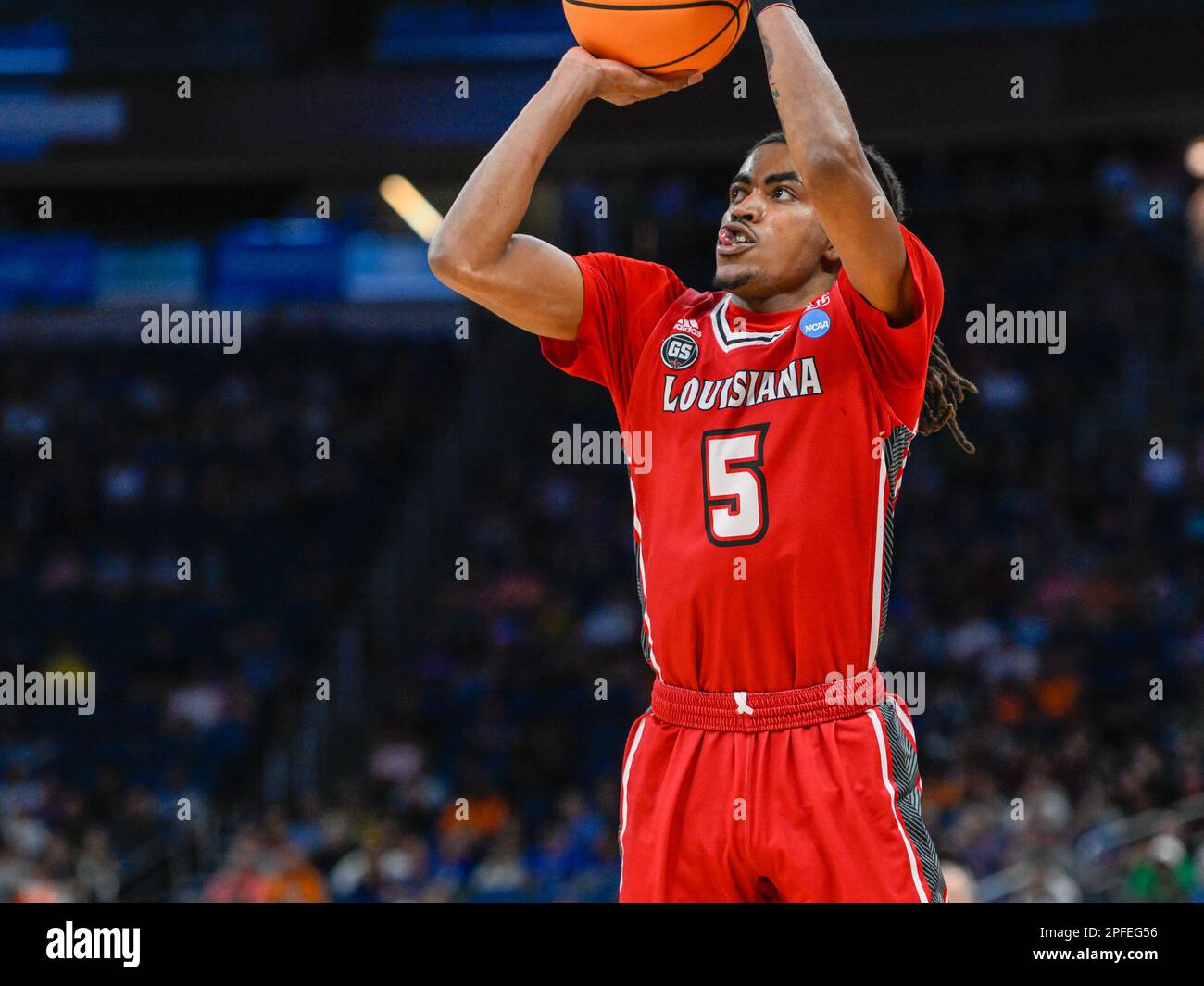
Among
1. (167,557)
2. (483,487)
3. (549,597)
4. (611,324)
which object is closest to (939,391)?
(611,324)

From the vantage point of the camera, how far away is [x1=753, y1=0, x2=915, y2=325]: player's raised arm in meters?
2.90

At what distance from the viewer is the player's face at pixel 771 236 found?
3322 mm

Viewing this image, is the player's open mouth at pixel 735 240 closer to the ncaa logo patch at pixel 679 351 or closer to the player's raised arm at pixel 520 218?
the ncaa logo patch at pixel 679 351

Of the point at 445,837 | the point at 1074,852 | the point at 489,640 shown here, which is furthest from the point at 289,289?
the point at 1074,852

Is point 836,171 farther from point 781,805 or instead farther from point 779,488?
point 781,805

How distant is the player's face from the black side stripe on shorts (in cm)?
94

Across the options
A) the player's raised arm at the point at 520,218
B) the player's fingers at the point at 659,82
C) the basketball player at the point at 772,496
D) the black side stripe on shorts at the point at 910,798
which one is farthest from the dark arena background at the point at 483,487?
the player's fingers at the point at 659,82

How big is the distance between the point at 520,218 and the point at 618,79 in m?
0.38

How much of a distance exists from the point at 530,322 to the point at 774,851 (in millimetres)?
1253

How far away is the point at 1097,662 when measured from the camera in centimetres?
1080

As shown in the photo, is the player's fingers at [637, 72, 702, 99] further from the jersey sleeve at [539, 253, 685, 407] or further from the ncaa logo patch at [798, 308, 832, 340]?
→ the ncaa logo patch at [798, 308, 832, 340]

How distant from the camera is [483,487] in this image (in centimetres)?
1412

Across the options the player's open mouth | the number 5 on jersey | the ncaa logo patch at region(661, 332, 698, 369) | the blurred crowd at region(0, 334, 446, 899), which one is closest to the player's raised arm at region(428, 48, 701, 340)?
the ncaa logo patch at region(661, 332, 698, 369)

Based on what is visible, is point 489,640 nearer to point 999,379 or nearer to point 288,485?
point 288,485
